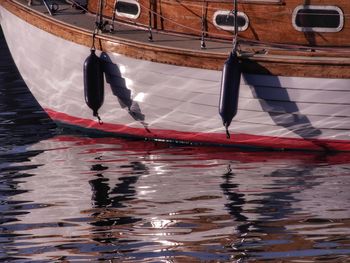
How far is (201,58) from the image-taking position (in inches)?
615

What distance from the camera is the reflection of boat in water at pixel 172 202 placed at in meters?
11.1

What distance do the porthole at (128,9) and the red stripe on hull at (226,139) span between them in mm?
1617

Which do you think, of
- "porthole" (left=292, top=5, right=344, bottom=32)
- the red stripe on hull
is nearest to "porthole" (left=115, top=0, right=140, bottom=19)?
the red stripe on hull

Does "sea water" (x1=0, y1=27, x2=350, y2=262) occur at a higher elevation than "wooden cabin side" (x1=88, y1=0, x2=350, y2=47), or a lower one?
lower

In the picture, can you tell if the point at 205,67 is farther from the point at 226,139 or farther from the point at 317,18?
the point at 317,18

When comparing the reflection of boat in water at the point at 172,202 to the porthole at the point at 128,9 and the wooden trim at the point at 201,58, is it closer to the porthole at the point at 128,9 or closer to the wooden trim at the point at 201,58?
the wooden trim at the point at 201,58

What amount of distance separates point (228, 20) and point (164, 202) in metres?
3.96

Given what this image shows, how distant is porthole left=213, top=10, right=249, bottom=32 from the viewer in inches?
631

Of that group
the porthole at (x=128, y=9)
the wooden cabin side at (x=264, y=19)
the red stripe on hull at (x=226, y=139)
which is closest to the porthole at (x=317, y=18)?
the wooden cabin side at (x=264, y=19)

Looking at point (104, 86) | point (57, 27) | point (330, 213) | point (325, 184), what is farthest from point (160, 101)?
point (330, 213)

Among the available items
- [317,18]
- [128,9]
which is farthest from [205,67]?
[128,9]

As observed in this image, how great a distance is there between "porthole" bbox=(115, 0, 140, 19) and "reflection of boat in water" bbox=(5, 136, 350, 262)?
1873 millimetres

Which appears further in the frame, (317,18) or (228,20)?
(228,20)

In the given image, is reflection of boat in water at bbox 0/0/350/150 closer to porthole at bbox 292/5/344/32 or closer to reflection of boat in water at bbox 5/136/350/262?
porthole at bbox 292/5/344/32
